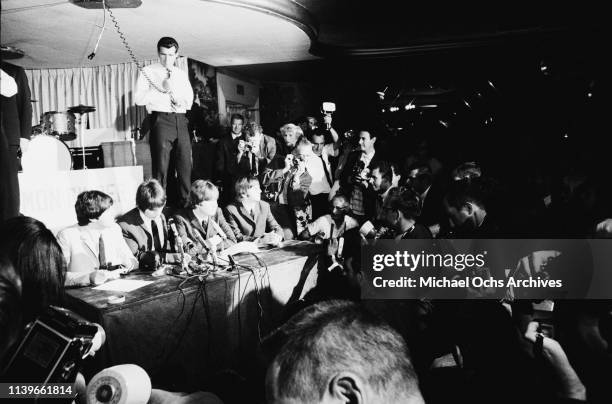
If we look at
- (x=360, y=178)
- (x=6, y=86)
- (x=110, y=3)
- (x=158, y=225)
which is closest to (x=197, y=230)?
(x=158, y=225)

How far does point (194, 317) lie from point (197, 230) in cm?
134

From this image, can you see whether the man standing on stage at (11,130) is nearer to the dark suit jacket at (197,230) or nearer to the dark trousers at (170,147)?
the dark suit jacket at (197,230)

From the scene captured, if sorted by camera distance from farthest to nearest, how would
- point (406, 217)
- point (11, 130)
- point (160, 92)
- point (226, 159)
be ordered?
point (226, 159) → point (160, 92) → point (406, 217) → point (11, 130)

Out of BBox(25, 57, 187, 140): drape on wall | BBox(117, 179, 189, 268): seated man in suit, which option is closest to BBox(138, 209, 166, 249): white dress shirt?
BBox(117, 179, 189, 268): seated man in suit

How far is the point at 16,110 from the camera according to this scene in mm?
3068

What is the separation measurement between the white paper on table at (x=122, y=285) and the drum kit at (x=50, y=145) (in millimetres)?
3493

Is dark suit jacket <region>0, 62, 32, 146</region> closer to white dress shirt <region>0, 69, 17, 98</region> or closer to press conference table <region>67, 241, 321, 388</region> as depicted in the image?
white dress shirt <region>0, 69, 17, 98</region>

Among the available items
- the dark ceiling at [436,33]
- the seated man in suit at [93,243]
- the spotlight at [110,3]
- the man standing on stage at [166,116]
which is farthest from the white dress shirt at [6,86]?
the dark ceiling at [436,33]

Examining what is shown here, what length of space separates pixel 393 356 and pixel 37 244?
1220mm

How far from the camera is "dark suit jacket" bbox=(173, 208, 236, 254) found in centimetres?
380

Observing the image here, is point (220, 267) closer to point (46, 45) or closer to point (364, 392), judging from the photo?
point (364, 392)

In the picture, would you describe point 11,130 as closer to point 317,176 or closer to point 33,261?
point 33,261

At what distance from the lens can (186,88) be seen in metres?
4.87

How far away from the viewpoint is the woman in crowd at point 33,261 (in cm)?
133
